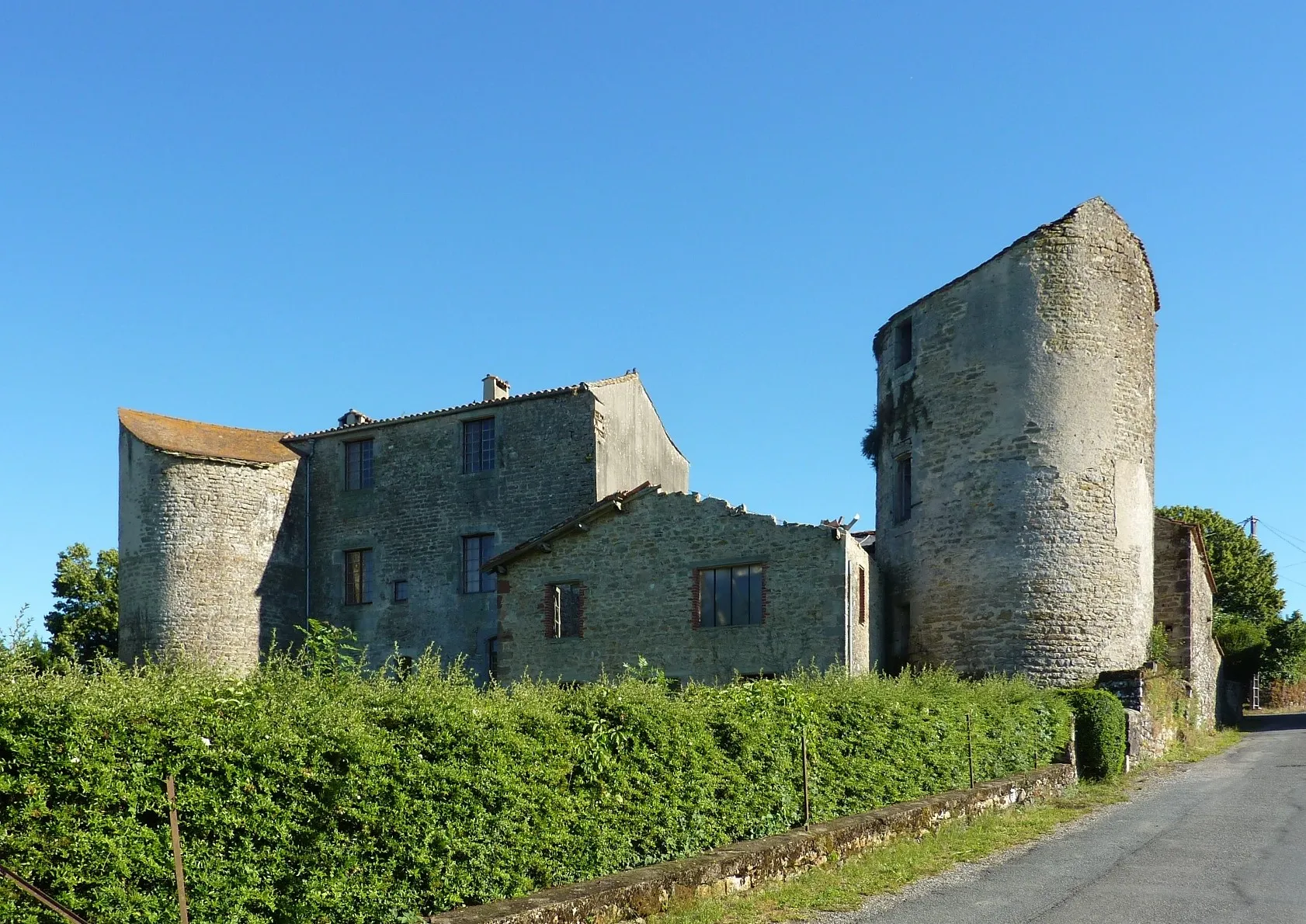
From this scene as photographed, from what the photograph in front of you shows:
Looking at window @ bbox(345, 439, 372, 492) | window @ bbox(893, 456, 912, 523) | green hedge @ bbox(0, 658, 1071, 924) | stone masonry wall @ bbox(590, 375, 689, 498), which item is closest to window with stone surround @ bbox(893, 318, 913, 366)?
window @ bbox(893, 456, 912, 523)

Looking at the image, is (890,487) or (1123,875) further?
(890,487)

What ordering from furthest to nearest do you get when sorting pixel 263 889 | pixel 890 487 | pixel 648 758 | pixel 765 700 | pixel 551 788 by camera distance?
pixel 890 487 < pixel 765 700 < pixel 648 758 < pixel 551 788 < pixel 263 889

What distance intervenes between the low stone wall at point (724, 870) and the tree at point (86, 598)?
34851 millimetres

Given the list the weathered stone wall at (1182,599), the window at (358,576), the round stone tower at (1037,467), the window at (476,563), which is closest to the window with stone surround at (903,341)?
the round stone tower at (1037,467)

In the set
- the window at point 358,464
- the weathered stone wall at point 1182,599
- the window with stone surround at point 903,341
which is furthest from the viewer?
the window at point 358,464

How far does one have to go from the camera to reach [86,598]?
4119cm

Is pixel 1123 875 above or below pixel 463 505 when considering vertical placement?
below

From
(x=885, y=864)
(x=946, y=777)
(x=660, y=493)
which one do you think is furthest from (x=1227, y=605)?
(x=885, y=864)

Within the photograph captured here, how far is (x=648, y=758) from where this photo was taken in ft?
32.4

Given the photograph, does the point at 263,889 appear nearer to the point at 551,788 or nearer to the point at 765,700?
the point at 551,788

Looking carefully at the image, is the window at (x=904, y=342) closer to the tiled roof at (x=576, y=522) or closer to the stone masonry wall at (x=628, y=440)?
the stone masonry wall at (x=628, y=440)

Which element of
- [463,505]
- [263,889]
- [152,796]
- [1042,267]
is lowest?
[263,889]

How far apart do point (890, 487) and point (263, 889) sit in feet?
77.4

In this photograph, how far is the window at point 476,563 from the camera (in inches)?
1136
